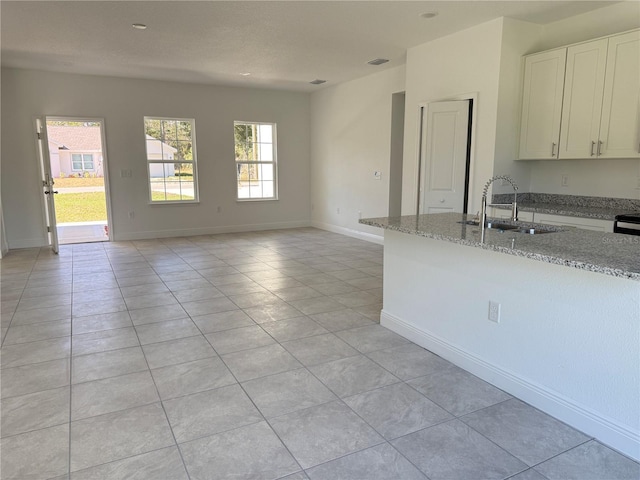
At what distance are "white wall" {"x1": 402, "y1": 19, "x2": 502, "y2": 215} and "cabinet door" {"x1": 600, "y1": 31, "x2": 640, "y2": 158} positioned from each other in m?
0.92

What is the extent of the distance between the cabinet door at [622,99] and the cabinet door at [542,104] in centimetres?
40

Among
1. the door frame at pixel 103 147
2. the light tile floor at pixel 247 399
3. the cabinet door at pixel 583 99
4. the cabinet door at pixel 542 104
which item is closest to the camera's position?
the light tile floor at pixel 247 399

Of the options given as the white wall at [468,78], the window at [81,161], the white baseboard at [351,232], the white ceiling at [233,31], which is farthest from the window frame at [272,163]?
the window at [81,161]

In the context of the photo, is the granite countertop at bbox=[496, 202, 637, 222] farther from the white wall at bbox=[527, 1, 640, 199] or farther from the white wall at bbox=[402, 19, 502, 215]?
the white wall at bbox=[402, 19, 502, 215]

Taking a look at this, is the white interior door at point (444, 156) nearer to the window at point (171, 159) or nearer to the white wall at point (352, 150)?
the white wall at point (352, 150)

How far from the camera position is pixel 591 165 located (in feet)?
13.3

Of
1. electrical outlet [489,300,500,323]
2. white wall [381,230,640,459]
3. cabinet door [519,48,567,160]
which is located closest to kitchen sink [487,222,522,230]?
white wall [381,230,640,459]

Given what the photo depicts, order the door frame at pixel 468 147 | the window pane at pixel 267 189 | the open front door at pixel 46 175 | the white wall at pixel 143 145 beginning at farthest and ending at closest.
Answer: the window pane at pixel 267 189, the white wall at pixel 143 145, the open front door at pixel 46 175, the door frame at pixel 468 147

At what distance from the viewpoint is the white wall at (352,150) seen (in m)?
6.52

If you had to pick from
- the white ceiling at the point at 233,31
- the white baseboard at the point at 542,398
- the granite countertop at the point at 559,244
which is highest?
the white ceiling at the point at 233,31

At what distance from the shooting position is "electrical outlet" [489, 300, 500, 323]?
7.95 ft

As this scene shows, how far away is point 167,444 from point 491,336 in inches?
72.8

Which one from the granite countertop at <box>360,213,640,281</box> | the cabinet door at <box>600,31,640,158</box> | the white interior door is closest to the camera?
the granite countertop at <box>360,213,640,281</box>

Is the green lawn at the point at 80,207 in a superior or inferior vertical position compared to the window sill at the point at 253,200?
inferior
